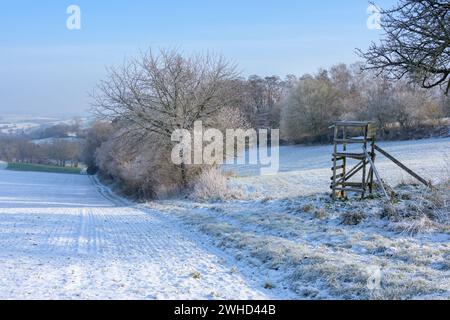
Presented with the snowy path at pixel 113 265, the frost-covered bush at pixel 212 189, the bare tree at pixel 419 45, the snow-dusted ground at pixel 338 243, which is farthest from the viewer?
the frost-covered bush at pixel 212 189

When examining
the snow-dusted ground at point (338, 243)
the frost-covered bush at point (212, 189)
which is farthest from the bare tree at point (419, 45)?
the frost-covered bush at point (212, 189)

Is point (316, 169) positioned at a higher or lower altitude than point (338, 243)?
lower

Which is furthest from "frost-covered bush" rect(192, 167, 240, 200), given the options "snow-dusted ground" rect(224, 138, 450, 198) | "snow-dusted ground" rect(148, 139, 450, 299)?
"snow-dusted ground" rect(148, 139, 450, 299)

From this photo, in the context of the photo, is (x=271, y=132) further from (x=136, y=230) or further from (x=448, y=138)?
(x=136, y=230)

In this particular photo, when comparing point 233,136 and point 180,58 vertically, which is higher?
point 180,58

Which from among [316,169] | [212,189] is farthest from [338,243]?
[316,169]

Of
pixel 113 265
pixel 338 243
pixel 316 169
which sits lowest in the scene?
pixel 316 169

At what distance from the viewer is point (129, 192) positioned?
40656 millimetres

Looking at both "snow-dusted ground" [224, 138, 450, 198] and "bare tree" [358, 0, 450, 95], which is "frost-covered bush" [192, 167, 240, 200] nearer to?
"snow-dusted ground" [224, 138, 450, 198]

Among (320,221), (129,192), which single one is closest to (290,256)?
(320,221)

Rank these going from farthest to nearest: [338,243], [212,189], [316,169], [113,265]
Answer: [316,169], [212,189], [338,243], [113,265]

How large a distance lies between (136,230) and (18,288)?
7.20 m

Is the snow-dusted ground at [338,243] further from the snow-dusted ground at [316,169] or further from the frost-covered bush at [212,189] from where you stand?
the snow-dusted ground at [316,169]

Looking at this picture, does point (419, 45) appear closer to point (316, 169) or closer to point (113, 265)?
point (113, 265)
